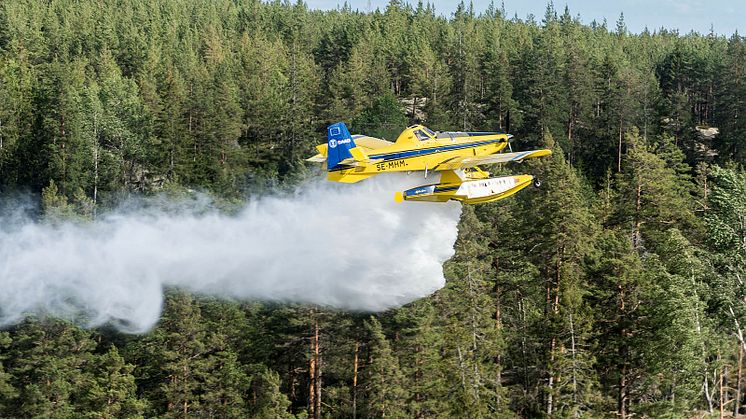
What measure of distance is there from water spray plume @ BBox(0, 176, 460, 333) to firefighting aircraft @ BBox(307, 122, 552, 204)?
6.39ft

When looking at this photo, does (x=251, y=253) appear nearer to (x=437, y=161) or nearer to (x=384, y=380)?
(x=384, y=380)

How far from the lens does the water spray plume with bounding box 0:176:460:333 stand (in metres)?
28.8

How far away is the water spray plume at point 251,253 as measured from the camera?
28.8 metres

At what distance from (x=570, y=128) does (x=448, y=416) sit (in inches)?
1878

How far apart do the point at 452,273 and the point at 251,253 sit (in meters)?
10.3

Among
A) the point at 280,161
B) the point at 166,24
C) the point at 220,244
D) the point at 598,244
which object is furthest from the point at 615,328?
the point at 166,24

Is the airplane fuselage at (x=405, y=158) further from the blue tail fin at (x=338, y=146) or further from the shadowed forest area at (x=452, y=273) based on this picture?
the shadowed forest area at (x=452, y=273)

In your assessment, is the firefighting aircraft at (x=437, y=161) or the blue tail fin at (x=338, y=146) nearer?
the firefighting aircraft at (x=437, y=161)

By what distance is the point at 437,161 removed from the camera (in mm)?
27031

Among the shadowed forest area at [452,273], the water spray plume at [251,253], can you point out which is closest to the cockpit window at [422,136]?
the water spray plume at [251,253]

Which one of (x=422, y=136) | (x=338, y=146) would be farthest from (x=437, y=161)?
(x=338, y=146)

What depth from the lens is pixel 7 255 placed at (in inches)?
1185

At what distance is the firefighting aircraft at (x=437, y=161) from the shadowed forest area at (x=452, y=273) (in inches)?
A: 476

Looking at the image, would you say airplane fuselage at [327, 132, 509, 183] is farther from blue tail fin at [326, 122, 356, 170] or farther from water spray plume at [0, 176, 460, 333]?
water spray plume at [0, 176, 460, 333]
